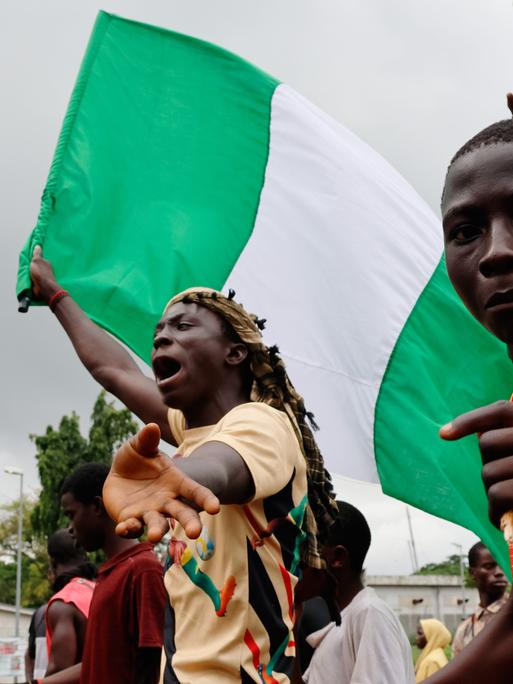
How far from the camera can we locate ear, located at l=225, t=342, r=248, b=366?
324 centimetres

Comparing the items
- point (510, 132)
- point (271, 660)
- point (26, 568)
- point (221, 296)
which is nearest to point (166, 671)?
point (271, 660)

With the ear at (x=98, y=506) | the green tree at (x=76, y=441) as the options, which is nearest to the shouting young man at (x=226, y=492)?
the ear at (x=98, y=506)

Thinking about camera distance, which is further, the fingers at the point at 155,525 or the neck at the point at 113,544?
the neck at the point at 113,544

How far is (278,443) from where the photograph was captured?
2.59m

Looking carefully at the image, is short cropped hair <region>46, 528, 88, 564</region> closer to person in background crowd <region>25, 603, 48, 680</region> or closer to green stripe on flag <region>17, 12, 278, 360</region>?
person in background crowd <region>25, 603, 48, 680</region>

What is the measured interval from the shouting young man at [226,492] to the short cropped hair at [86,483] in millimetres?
1419

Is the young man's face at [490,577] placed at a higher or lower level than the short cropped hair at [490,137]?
higher

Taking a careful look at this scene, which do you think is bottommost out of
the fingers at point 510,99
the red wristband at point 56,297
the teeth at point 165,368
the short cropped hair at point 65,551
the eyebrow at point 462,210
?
the eyebrow at point 462,210

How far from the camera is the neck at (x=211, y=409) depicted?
3127mm

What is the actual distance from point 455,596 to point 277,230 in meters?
41.0

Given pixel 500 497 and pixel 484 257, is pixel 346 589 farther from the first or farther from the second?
pixel 500 497

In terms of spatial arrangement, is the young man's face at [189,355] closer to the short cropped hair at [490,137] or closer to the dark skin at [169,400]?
the dark skin at [169,400]

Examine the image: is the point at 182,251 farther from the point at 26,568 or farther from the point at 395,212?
the point at 26,568

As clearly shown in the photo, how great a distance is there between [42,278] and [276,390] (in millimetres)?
1857
